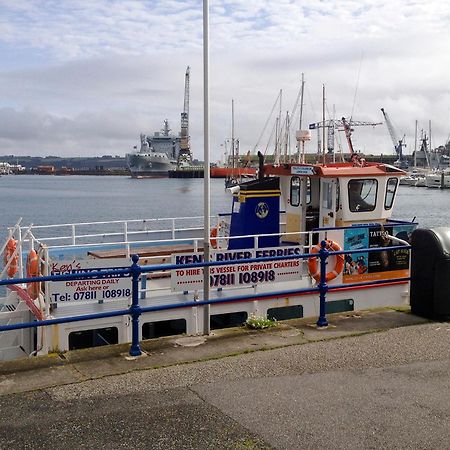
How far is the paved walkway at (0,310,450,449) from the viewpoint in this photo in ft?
15.7

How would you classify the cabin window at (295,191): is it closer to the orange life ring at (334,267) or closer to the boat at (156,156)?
the orange life ring at (334,267)

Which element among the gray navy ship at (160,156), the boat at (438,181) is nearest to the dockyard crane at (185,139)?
the gray navy ship at (160,156)

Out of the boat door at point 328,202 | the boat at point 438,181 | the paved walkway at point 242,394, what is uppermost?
the boat door at point 328,202

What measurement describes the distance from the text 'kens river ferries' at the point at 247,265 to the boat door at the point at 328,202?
2 cm

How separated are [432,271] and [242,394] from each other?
3.72 metres

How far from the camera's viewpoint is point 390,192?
45.2 feet

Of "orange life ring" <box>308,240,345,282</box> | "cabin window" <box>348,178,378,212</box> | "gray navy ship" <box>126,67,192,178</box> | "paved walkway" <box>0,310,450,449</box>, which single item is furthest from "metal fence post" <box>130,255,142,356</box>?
"gray navy ship" <box>126,67,192,178</box>

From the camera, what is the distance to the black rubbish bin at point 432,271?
812 centimetres

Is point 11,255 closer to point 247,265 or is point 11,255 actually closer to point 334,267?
point 247,265

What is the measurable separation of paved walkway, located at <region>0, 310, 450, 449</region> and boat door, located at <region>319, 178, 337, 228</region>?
5843mm

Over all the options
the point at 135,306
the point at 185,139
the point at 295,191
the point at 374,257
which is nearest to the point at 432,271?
the point at 135,306

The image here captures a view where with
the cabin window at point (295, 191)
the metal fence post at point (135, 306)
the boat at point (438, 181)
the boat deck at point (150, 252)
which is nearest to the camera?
the metal fence post at point (135, 306)

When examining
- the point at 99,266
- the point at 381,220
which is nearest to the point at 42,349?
the point at 99,266

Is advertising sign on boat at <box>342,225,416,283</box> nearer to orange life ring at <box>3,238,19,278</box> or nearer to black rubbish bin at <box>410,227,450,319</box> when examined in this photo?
black rubbish bin at <box>410,227,450,319</box>
